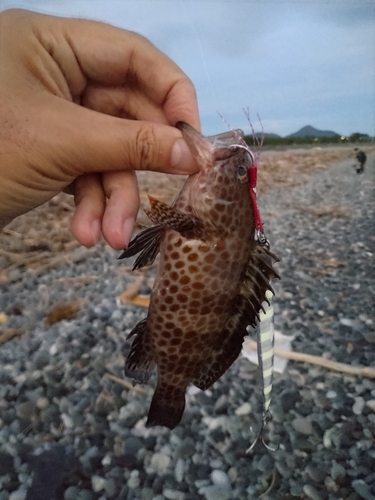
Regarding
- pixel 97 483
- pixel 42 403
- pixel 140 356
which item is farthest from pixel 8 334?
pixel 140 356

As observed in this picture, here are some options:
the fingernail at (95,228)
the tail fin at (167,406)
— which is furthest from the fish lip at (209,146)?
the tail fin at (167,406)

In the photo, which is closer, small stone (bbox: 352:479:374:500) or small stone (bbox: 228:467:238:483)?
small stone (bbox: 352:479:374:500)

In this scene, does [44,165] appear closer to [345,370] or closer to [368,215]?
[345,370]

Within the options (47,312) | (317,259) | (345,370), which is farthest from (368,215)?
(47,312)

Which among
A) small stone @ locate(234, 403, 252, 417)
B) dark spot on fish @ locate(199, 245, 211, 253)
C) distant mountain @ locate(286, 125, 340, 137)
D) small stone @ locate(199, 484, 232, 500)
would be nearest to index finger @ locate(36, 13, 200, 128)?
dark spot on fish @ locate(199, 245, 211, 253)

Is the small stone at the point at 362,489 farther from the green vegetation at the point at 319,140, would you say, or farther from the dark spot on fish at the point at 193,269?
the green vegetation at the point at 319,140

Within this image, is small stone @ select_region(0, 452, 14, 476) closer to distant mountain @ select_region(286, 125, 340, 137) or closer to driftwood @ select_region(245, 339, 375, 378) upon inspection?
driftwood @ select_region(245, 339, 375, 378)

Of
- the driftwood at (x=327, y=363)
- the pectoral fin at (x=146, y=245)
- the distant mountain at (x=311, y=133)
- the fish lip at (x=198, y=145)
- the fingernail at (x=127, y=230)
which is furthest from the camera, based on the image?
the distant mountain at (x=311, y=133)
